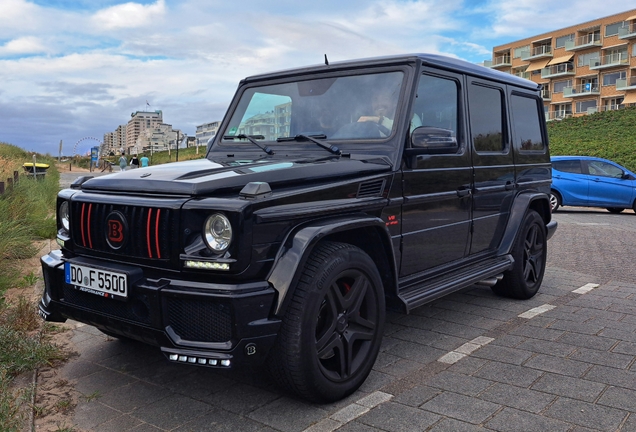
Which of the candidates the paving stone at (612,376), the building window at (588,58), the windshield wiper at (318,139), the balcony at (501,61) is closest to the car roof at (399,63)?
the windshield wiper at (318,139)

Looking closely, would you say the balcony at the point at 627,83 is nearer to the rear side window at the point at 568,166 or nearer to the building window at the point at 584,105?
the building window at the point at 584,105

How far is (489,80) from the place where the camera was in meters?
5.08

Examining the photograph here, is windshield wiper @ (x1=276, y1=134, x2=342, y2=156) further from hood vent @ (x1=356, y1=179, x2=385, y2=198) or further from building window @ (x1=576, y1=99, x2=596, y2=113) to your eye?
building window @ (x1=576, y1=99, x2=596, y2=113)

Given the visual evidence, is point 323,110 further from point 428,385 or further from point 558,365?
point 558,365

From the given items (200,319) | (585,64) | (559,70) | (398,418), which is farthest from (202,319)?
(559,70)

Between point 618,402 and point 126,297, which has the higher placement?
point 126,297

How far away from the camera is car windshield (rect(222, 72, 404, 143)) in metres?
4.01

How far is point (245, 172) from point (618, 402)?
2.46 metres

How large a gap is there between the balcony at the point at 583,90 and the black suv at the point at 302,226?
240ft

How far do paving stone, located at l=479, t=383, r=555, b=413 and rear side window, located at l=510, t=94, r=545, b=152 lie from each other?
2797mm

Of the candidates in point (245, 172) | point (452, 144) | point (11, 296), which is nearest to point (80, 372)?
point (245, 172)

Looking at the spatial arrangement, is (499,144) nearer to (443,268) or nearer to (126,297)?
(443,268)

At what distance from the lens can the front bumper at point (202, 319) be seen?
271cm

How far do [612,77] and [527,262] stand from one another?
73.2 meters
